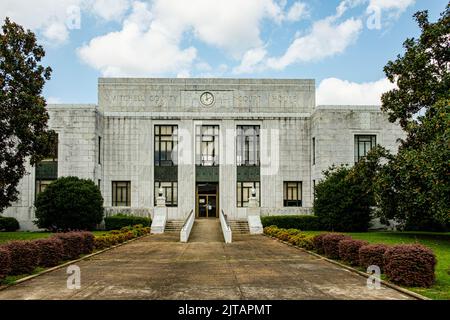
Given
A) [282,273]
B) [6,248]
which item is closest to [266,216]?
[282,273]

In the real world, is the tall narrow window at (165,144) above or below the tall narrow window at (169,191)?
above

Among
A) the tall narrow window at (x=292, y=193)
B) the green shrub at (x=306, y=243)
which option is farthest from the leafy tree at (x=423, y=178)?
the tall narrow window at (x=292, y=193)

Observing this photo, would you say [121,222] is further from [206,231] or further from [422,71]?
[422,71]

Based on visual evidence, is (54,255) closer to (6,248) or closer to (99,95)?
(6,248)

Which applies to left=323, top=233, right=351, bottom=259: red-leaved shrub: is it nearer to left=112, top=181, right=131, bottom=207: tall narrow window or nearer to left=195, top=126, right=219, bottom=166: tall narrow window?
left=195, top=126, right=219, bottom=166: tall narrow window

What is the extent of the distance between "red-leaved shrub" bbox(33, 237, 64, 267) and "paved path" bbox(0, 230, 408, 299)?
0.94 metres

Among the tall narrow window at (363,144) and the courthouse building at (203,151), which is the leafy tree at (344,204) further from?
the courthouse building at (203,151)

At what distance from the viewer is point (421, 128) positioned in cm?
2342

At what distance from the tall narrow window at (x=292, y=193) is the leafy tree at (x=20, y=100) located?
21.6 m

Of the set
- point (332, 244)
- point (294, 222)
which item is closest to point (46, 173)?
point (294, 222)

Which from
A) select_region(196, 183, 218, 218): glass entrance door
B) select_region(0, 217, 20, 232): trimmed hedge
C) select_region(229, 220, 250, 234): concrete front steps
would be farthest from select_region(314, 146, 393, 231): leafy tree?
select_region(0, 217, 20, 232): trimmed hedge

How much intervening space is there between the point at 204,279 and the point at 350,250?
560cm

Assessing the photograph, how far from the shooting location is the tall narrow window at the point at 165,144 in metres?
40.8

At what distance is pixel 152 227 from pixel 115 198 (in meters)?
8.08
